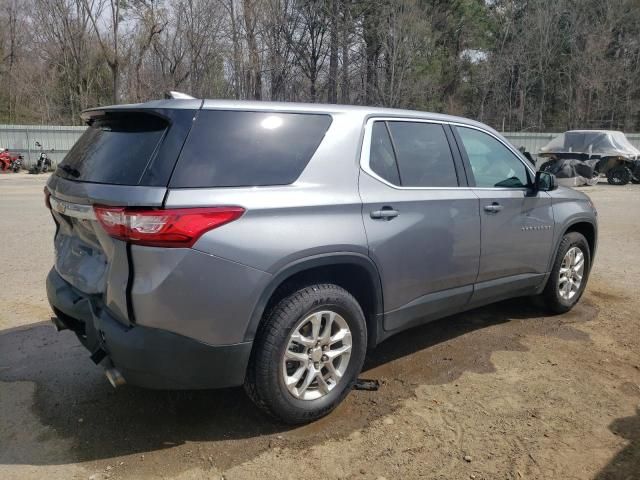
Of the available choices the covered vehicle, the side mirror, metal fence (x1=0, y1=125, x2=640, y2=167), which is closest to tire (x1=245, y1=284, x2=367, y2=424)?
the side mirror

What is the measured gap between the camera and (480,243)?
3938mm

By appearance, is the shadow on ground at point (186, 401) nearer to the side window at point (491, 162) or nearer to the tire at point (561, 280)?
the tire at point (561, 280)

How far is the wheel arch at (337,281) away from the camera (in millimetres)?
2758

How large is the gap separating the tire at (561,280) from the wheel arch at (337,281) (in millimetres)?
2278

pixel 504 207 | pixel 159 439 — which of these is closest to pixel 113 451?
pixel 159 439

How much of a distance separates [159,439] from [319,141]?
6.30 feet

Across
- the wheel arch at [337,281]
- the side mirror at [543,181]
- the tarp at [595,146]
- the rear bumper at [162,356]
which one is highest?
the tarp at [595,146]

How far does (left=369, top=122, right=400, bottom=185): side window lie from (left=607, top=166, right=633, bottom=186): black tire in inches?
794

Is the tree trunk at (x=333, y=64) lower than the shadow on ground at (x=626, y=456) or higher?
higher

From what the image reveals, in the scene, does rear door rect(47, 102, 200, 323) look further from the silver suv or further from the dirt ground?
the dirt ground

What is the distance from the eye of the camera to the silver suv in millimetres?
2564

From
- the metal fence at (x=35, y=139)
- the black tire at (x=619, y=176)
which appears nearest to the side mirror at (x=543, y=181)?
the black tire at (x=619, y=176)

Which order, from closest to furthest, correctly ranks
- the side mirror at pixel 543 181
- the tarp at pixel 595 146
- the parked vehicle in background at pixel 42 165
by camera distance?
the side mirror at pixel 543 181 → the tarp at pixel 595 146 → the parked vehicle in background at pixel 42 165

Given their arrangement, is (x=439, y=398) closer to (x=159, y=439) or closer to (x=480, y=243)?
(x=480, y=243)
